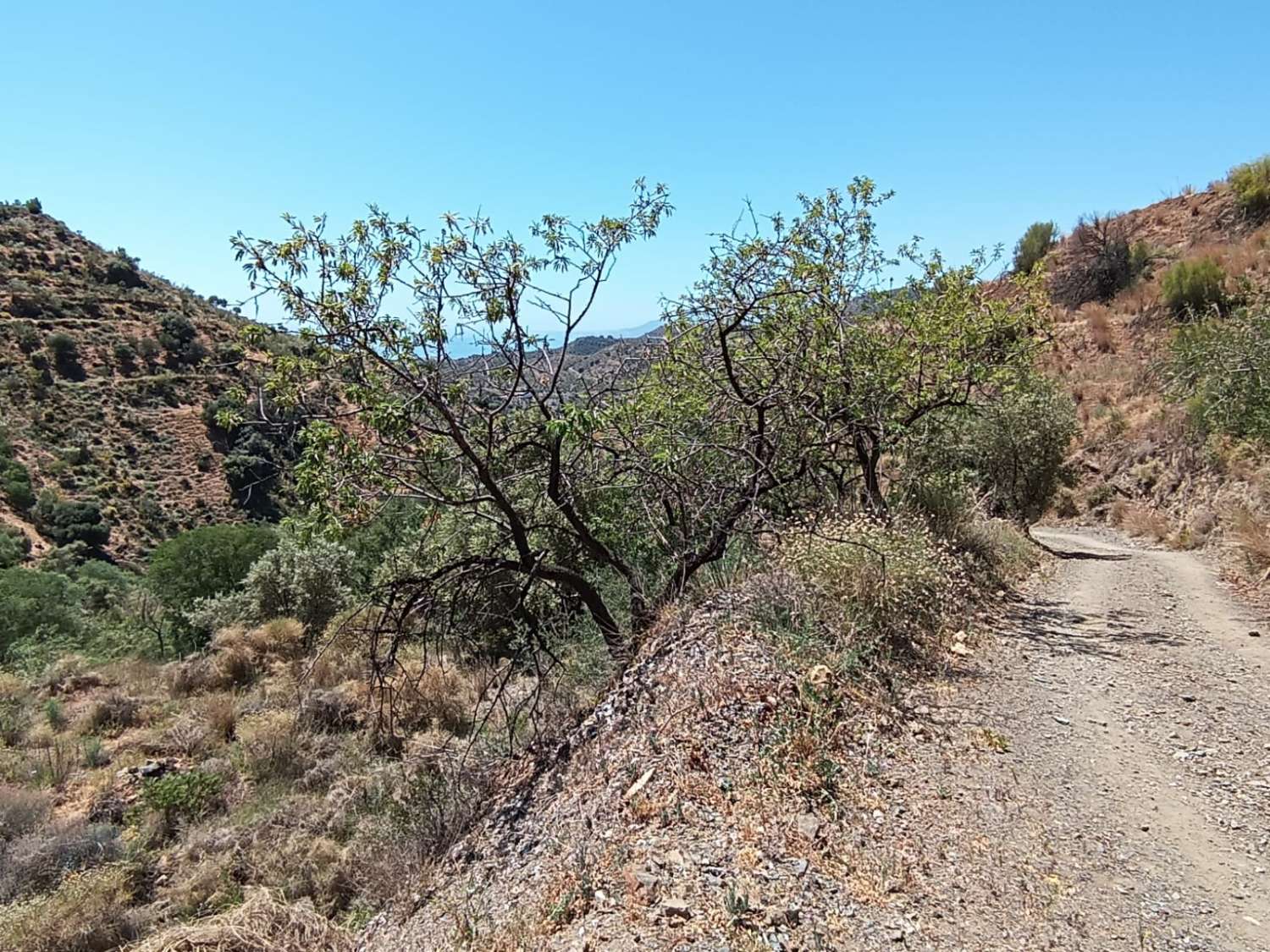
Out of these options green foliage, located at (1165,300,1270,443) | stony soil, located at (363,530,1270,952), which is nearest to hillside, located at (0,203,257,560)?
stony soil, located at (363,530,1270,952)

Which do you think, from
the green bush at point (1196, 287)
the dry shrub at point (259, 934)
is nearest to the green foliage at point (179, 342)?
the dry shrub at point (259, 934)

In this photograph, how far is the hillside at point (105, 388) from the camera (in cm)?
4262

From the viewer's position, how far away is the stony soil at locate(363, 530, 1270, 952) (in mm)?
3043

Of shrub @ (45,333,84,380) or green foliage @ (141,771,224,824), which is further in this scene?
shrub @ (45,333,84,380)

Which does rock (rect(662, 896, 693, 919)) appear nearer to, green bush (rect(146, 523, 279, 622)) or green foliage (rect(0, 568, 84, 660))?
green bush (rect(146, 523, 279, 622))

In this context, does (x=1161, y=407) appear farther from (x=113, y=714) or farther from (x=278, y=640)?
(x=113, y=714)

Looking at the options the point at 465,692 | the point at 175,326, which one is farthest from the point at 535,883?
the point at 175,326

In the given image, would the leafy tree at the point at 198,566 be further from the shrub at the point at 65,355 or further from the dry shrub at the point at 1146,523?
the shrub at the point at 65,355

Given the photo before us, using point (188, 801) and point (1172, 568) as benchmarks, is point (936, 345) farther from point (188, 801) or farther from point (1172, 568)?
point (188, 801)

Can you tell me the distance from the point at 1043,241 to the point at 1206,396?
89.5ft

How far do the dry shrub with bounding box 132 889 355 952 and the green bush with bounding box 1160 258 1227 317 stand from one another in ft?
86.9

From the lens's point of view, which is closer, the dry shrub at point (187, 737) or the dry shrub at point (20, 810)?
the dry shrub at point (20, 810)

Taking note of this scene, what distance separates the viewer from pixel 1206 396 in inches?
500

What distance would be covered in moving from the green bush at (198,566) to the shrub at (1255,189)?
35678mm
